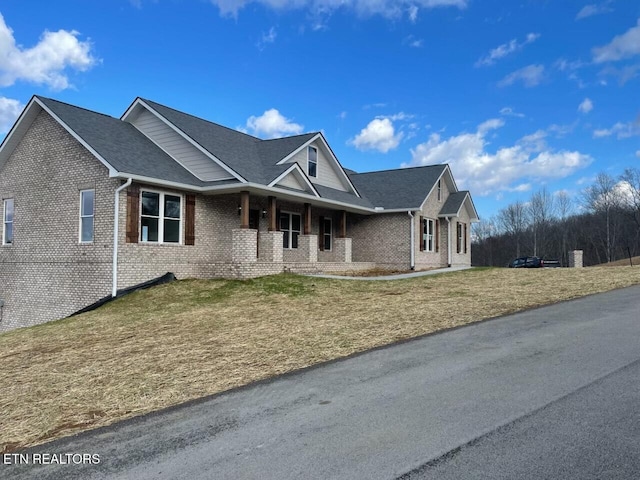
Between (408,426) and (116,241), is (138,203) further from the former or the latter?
(408,426)

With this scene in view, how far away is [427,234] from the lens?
2591 centimetres

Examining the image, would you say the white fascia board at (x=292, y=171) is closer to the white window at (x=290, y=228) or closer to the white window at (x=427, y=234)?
the white window at (x=290, y=228)

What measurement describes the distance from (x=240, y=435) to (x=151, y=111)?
1653 centimetres

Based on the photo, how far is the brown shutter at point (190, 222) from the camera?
16578 millimetres

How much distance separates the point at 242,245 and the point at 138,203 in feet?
11.6

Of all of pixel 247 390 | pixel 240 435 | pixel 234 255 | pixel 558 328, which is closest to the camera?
pixel 240 435

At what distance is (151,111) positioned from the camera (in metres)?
18.4

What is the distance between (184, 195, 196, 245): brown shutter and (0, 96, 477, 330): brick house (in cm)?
3

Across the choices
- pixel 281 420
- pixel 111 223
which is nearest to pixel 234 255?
pixel 111 223

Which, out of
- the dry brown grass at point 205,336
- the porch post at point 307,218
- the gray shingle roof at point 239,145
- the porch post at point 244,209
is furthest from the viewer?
the porch post at point 307,218

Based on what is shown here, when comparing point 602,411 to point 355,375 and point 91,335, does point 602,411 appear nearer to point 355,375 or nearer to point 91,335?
point 355,375

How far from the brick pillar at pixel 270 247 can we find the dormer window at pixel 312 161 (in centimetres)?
480

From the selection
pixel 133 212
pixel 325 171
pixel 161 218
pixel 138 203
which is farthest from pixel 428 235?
pixel 133 212

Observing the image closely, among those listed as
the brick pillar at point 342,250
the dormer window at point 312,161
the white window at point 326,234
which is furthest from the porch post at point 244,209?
the white window at point 326,234
